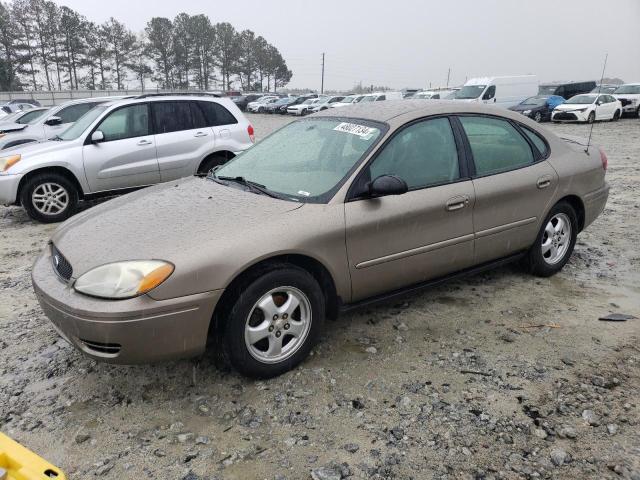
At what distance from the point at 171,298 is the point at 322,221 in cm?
100

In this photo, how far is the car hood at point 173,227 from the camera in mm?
2719

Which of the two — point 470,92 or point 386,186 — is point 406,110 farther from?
point 470,92

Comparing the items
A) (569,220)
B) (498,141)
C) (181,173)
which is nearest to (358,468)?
(498,141)

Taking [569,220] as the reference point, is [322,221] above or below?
above

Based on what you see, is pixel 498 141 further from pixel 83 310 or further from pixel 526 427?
pixel 83 310

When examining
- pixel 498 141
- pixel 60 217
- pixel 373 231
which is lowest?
pixel 60 217

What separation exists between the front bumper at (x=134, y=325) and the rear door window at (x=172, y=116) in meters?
5.18

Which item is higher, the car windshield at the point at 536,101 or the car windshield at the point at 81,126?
the car windshield at the point at 81,126

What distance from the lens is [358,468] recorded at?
7.75 ft

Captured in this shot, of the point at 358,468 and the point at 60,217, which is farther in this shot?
the point at 60,217

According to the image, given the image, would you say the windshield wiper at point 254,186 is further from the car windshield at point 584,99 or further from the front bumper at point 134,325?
the car windshield at point 584,99

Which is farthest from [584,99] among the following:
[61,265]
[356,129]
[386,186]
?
[61,265]

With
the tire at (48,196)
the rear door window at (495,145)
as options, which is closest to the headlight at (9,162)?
the tire at (48,196)

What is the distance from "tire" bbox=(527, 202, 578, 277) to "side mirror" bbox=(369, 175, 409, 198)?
182 cm
